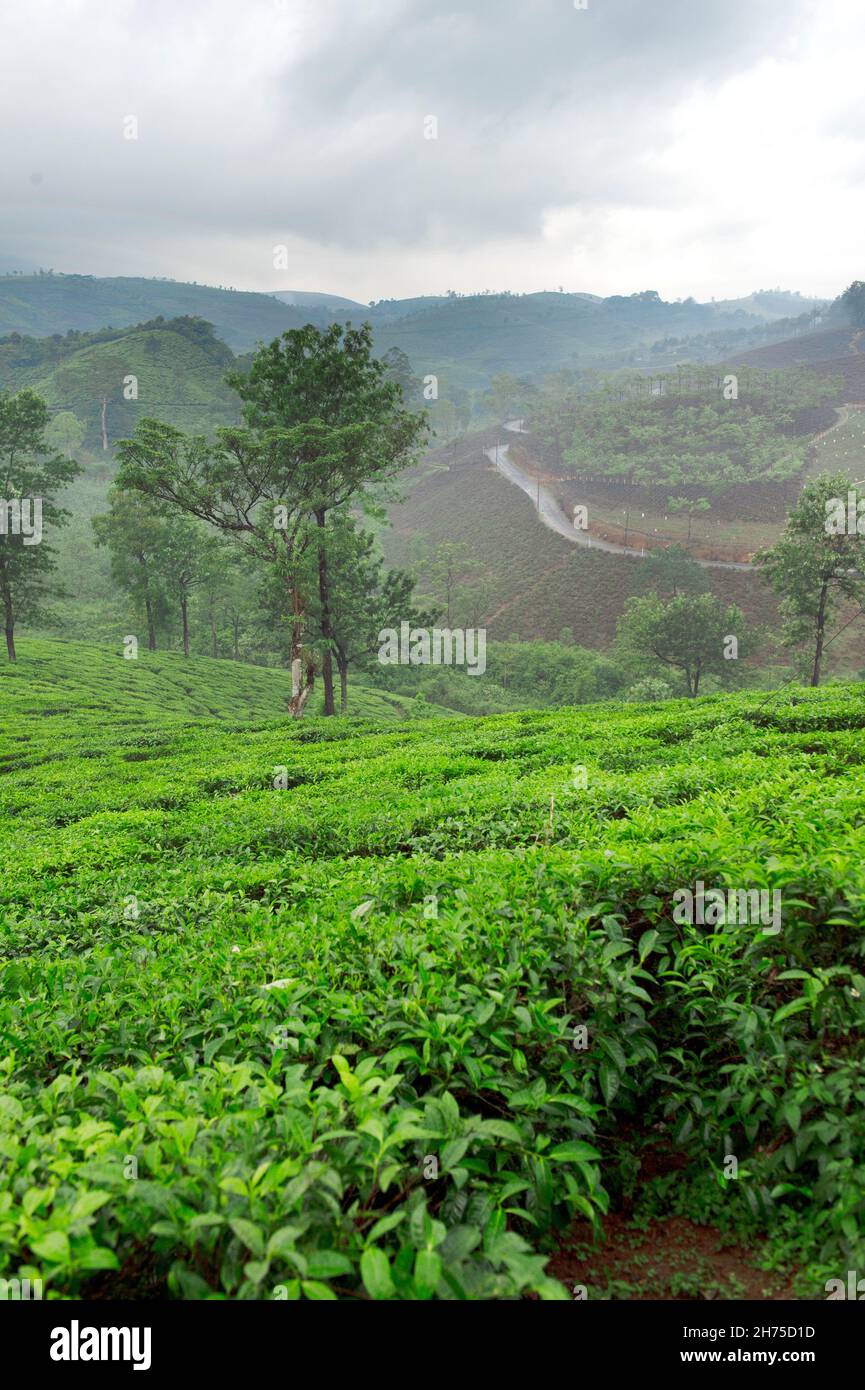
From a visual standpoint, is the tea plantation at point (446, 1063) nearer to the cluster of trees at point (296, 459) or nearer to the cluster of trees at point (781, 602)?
the cluster of trees at point (296, 459)

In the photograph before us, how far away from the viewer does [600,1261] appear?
2.61 meters

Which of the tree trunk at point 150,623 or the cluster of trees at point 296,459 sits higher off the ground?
the cluster of trees at point 296,459

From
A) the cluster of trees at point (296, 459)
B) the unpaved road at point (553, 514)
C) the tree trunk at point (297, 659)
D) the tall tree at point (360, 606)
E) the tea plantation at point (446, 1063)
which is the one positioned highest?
the unpaved road at point (553, 514)

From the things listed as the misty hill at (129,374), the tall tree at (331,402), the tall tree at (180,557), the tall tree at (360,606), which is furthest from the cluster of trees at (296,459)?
the misty hill at (129,374)

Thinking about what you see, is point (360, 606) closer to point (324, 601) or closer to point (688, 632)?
point (324, 601)

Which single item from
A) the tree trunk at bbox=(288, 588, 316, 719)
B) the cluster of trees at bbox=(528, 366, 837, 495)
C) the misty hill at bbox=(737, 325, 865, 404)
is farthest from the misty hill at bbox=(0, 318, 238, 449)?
the tree trunk at bbox=(288, 588, 316, 719)

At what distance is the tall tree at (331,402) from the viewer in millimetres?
23422

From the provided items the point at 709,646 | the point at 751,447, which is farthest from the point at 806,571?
the point at 751,447

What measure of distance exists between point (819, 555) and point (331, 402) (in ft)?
67.9

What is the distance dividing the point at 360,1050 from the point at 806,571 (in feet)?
107

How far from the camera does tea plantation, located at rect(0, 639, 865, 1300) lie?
2.07m

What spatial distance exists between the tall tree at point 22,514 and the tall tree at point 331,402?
632 inches

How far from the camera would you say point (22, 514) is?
115 ft

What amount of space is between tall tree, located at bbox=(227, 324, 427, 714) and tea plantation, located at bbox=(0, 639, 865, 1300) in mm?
19495
